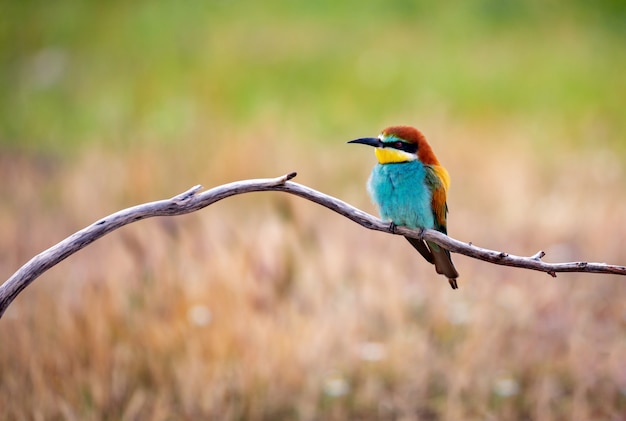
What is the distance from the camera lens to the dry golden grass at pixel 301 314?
2.93 meters

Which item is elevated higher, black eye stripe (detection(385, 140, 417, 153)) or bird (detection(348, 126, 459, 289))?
black eye stripe (detection(385, 140, 417, 153))

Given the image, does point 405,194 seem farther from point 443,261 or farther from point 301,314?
point 301,314

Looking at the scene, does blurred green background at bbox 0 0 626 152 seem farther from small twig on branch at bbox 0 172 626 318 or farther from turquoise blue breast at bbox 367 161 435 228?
small twig on branch at bbox 0 172 626 318

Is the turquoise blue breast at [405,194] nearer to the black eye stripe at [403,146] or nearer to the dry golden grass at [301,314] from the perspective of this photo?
the black eye stripe at [403,146]

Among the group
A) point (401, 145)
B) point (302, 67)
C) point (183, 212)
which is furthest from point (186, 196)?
point (302, 67)

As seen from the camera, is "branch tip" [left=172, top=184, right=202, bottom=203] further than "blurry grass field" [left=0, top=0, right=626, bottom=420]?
Result: No

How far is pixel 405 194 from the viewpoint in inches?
83.3

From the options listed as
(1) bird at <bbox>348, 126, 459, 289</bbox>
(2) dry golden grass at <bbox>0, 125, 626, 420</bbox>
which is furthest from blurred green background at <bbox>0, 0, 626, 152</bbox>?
(1) bird at <bbox>348, 126, 459, 289</bbox>

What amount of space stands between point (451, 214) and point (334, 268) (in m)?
1.27

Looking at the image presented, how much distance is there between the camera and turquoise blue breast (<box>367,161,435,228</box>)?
6.94 ft

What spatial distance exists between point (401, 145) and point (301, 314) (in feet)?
5.54

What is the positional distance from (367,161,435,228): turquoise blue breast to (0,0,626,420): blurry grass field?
1057 millimetres

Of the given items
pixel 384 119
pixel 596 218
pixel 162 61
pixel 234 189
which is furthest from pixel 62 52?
pixel 234 189

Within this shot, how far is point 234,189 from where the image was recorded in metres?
1.47
